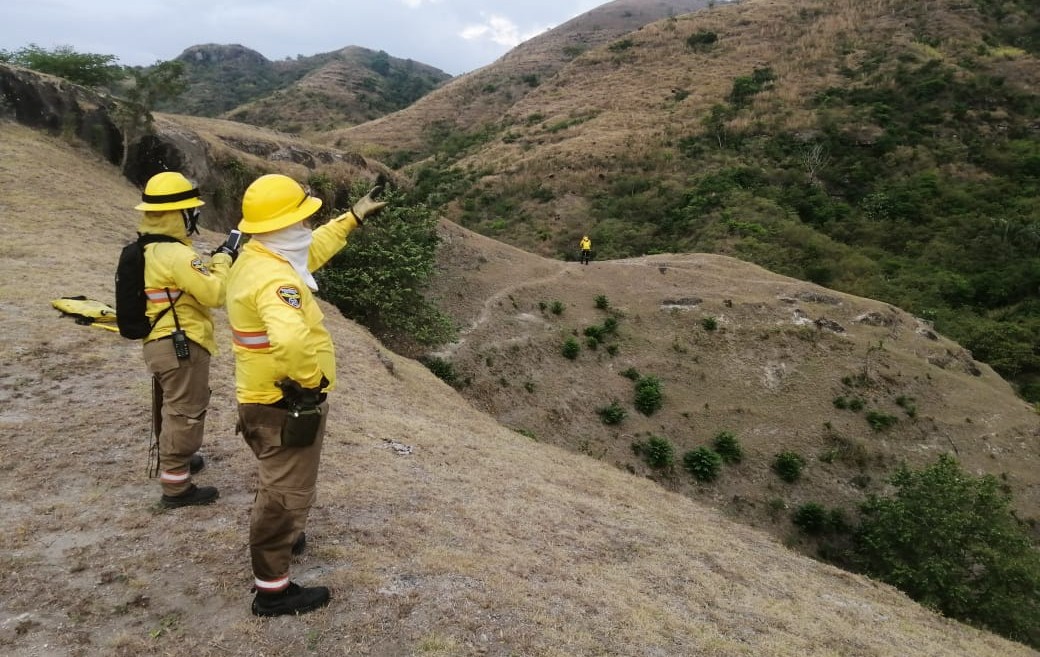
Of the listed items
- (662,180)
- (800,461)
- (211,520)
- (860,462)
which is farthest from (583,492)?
(662,180)

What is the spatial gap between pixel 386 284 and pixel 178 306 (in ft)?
46.0

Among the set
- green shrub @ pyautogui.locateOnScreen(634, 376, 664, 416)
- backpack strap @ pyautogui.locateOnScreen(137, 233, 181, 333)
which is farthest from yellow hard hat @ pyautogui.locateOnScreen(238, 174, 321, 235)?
green shrub @ pyautogui.locateOnScreen(634, 376, 664, 416)

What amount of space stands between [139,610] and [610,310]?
21847 millimetres

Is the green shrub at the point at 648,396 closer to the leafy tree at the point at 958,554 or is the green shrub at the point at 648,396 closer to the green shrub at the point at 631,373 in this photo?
the green shrub at the point at 631,373

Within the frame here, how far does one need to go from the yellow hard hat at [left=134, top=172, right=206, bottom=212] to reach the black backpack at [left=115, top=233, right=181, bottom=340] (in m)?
0.25

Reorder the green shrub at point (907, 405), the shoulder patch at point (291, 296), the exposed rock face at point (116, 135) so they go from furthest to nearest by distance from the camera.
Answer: the green shrub at point (907, 405) → the exposed rock face at point (116, 135) → the shoulder patch at point (291, 296)

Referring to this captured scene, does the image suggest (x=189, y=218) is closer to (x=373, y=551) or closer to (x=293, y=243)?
(x=293, y=243)

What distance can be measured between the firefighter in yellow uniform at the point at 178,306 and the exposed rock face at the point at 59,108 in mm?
17669

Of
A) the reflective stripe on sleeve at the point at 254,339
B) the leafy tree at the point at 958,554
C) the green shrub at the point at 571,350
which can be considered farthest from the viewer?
the green shrub at the point at 571,350

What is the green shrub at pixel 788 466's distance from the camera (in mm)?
18906

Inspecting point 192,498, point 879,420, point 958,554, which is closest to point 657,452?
point 958,554

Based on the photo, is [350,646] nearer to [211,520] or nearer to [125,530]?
[211,520]

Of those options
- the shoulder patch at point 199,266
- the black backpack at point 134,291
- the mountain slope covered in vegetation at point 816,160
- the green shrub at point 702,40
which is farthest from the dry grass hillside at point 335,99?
the shoulder patch at point 199,266

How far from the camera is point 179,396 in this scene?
4.41m
